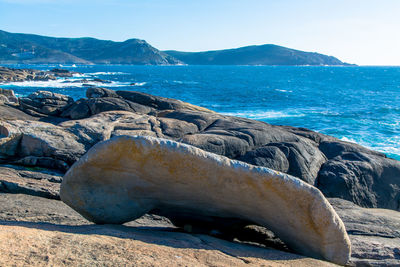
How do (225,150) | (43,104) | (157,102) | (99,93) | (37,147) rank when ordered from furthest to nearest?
(99,93) < (157,102) < (43,104) < (225,150) < (37,147)

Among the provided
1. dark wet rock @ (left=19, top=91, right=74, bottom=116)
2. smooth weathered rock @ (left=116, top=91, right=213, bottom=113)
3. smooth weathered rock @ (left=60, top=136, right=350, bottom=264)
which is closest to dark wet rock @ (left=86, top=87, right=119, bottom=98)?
smooth weathered rock @ (left=116, top=91, right=213, bottom=113)

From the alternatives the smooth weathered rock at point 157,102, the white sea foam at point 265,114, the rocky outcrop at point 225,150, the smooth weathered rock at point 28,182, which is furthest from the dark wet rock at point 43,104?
the white sea foam at point 265,114

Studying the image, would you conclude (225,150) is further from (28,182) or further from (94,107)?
(94,107)

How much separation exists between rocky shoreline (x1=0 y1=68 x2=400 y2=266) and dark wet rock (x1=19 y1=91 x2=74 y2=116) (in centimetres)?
4

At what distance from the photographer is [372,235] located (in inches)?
233

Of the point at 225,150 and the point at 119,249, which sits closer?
the point at 119,249

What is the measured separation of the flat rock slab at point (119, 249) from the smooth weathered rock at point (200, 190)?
A: 382 millimetres

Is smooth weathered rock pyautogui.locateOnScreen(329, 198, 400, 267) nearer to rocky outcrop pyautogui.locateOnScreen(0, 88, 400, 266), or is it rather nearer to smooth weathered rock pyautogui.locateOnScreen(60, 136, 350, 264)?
rocky outcrop pyautogui.locateOnScreen(0, 88, 400, 266)

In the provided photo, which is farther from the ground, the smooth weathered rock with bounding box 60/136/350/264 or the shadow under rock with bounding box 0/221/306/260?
the smooth weathered rock with bounding box 60/136/350/264

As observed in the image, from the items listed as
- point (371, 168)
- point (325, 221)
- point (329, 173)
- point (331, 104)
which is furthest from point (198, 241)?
point (331, 104)

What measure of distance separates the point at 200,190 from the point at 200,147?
14.9ft

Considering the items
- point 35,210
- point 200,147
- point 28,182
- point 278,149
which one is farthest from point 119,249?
point 278,149

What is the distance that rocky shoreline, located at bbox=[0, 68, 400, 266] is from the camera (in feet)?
14.2

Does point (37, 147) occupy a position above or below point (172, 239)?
below
